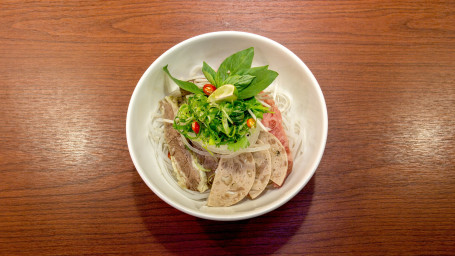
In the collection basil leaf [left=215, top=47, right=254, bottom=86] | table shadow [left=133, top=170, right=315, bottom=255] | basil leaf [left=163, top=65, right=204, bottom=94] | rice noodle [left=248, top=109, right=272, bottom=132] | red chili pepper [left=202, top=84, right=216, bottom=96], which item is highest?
basil leaf [left=215, top=47, right=254, bottom=86]

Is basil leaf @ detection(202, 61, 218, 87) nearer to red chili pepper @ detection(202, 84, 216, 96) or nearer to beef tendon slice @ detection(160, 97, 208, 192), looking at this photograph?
red chili pepper @ detection(202, 84, 216, 96)

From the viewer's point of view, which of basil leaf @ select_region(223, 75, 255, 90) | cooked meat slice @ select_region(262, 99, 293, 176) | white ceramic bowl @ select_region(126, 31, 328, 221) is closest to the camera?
white ceramic bowl @ select_region(126, 31, 328, 221)

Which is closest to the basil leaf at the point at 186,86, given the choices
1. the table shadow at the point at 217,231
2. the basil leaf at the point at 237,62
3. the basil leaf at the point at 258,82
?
the basil leaf at the point at 237,62

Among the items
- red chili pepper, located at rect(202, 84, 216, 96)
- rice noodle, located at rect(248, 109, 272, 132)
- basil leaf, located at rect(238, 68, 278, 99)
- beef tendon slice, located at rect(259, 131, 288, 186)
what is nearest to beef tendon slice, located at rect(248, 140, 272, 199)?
beef tendon slice, located at rect(259, 131, 288, 186)

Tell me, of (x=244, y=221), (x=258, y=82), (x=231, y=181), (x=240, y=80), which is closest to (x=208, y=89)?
(x=240, y=80)

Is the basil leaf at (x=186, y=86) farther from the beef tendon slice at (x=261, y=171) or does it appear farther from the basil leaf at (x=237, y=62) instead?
the beef tendon slice at (x=261, y=171)

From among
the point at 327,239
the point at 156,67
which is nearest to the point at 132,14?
the point at 156,67

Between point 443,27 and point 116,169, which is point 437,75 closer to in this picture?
point 443,27
